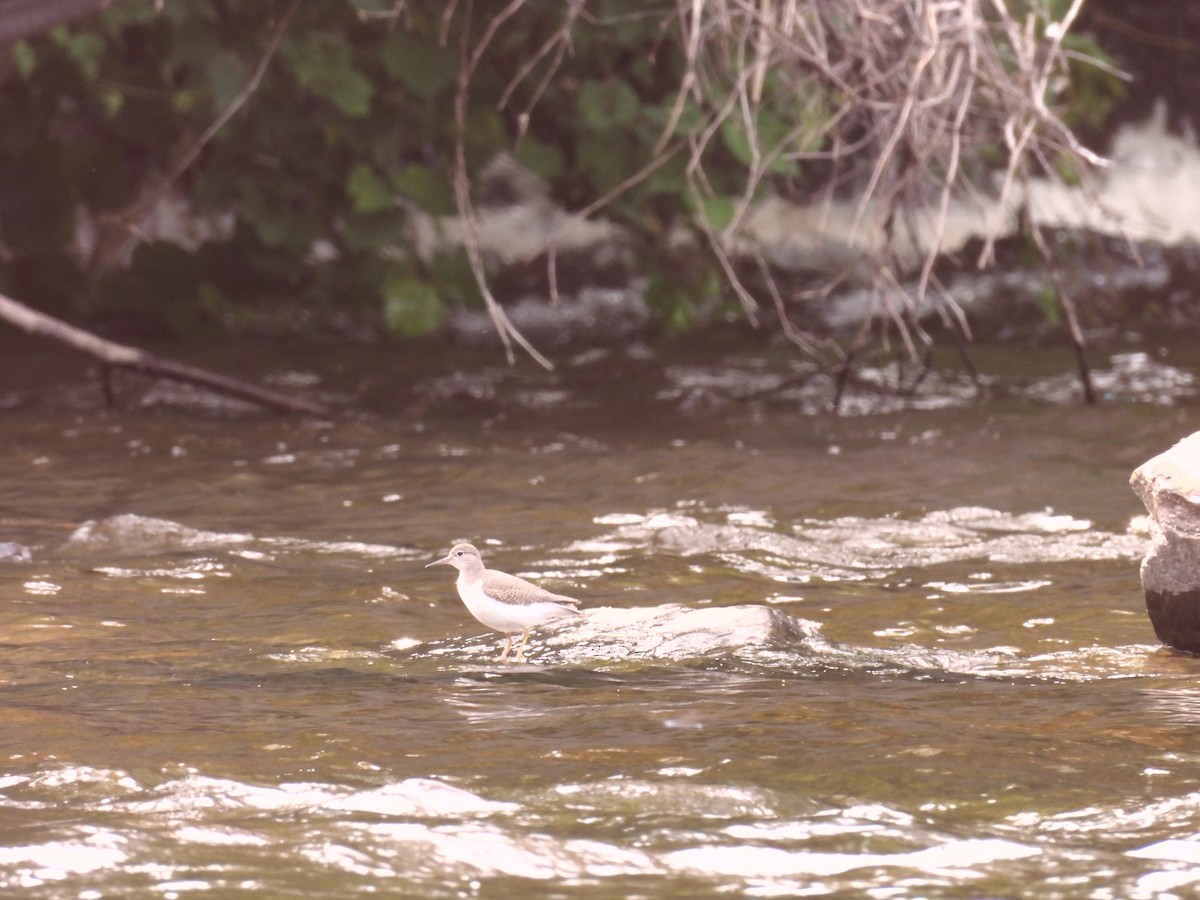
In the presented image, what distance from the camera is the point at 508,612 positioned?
14.9 feet

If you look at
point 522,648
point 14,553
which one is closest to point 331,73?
point 14,553

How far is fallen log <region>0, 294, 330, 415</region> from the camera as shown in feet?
23.4

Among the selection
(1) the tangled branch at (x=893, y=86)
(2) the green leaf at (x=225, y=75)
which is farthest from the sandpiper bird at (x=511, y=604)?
(2) the green leaf at (x=225, y=75)

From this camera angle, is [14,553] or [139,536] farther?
[139,536]

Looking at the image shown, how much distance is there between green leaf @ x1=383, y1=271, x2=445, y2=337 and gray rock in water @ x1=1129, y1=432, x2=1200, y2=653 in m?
5.52

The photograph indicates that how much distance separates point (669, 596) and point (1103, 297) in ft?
21.8

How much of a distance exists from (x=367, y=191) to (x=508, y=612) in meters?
5.17

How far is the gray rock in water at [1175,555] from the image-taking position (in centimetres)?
435

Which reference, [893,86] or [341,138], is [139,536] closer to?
[893,86]

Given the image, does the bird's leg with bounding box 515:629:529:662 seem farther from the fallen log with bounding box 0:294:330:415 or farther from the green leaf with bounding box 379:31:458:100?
the green leaf with bounding box 379:31:458:100

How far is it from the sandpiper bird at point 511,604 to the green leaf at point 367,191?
4908mm

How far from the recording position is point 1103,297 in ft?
36.7

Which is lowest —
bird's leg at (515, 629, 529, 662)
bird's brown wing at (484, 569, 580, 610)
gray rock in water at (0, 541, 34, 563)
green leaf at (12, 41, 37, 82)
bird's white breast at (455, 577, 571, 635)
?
bird's leg at (515, 629, 529, 662)

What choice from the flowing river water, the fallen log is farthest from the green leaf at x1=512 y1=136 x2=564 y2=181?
the fallen log
